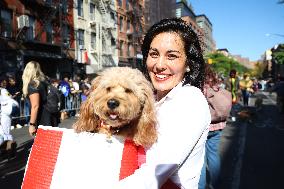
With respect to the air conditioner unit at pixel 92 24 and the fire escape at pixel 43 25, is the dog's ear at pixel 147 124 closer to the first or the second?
the fire escape at pixel 43 25

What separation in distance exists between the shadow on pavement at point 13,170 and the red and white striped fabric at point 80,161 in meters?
4.33

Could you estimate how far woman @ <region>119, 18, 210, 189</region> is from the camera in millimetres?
1470

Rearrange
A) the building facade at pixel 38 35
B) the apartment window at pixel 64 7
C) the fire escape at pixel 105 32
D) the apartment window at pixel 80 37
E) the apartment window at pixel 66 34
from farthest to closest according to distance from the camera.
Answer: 1. the fire escape at pixel 105 32
2. the apartment window at pixel 80 37
3. the apartment window at pixel 66 34
4. the apartment window at pixel 64 7
5. the building facade at pixel 38 35

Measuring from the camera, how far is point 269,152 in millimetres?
7949

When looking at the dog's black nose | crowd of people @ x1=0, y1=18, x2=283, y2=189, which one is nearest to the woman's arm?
crowd of people @ x1=0, y1=18, x2=283, y2=189

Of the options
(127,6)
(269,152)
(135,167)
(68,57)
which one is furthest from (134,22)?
(135,167)

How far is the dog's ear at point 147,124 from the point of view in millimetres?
1668

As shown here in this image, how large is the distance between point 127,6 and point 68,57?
51.2 feet

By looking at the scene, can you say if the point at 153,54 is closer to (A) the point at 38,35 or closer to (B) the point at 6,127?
(B) the point at 6,127

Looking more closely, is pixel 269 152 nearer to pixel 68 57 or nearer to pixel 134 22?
pixel 68 57

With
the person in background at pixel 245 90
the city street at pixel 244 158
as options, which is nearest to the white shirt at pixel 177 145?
the city street at pixel 244 158

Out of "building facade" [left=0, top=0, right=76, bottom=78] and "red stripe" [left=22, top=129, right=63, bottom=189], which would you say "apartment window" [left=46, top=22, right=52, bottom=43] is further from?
"red stripe" [left=22, top=129, right=63, bottom=189]

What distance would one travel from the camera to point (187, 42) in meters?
2.09

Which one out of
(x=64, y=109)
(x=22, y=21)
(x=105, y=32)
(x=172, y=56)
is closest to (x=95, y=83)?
(x=172, y=56)
